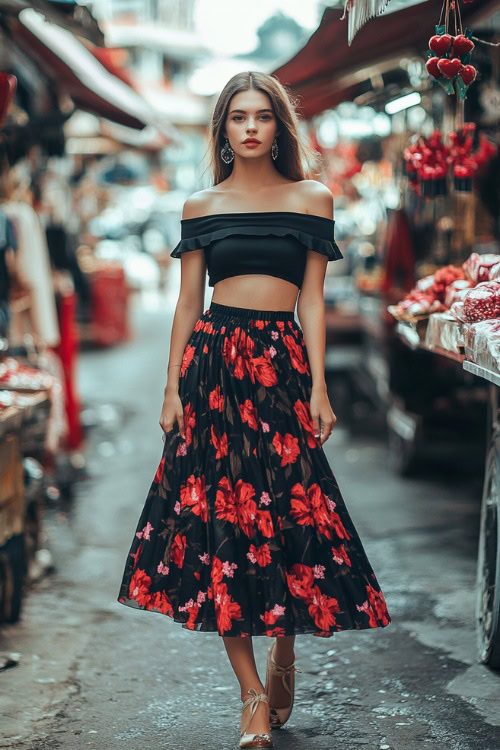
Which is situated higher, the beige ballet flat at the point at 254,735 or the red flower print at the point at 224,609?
the red flower print at the point at 224,609

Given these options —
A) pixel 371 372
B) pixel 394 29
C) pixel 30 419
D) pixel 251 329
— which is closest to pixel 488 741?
pixel 251 329

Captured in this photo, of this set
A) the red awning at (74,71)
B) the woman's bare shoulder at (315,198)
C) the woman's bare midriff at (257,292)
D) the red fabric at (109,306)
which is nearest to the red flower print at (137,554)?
the woman's bare midriff at (257,292)

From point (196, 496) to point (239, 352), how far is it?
50 centimetres

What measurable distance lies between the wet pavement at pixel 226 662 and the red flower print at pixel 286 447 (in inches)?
37.5

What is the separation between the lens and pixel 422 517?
283 inches

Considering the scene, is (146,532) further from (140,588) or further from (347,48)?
(347,48)

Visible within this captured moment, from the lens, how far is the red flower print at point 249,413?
3.63 meters

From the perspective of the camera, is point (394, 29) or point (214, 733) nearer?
point (214, 733)

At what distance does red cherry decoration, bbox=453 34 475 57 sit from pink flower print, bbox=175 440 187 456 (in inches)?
68.7

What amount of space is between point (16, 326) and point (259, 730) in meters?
4.75

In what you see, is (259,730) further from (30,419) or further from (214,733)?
(30,419)

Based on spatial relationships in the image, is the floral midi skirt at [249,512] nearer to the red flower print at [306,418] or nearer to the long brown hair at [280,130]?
the red flower print at [306,418]

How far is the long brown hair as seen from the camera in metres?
3.73

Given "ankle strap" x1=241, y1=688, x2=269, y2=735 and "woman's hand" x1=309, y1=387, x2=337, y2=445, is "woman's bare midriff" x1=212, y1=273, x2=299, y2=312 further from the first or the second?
"ankle strap" x1=241, y1=688, x2=269, y2=735
